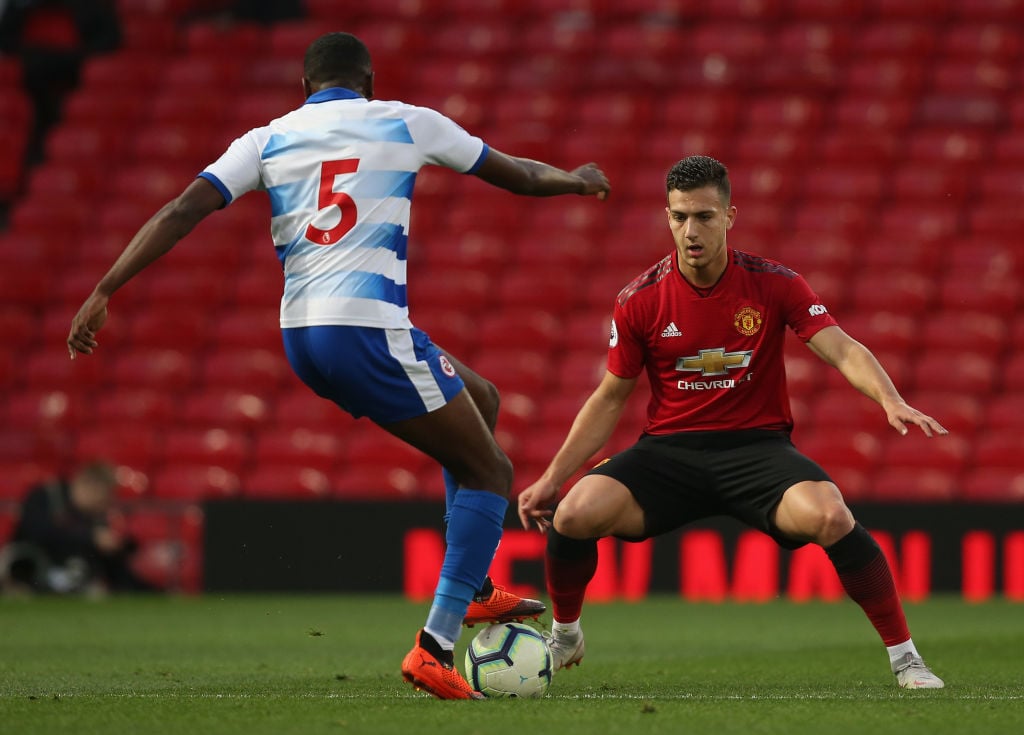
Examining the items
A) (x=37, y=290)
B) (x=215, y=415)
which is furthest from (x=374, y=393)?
(x=37, y=290)

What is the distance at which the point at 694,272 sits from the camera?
5.58 m

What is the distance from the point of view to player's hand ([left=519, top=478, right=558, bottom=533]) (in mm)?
5281

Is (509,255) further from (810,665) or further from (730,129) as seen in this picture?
(810,665)

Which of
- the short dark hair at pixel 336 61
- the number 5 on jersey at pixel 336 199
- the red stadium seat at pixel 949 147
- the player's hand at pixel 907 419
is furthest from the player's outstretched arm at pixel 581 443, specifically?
the red stadium seat at pixel 949 147

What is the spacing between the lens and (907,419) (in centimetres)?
484

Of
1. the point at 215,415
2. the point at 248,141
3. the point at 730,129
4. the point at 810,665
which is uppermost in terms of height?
the point at 730,129

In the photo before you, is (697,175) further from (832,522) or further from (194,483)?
(194,483)

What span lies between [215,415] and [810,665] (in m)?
7.78

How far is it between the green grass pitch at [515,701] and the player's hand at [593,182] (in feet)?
5.24

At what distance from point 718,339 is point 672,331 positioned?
0.16 metres

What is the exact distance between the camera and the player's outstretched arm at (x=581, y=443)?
17.4 ft

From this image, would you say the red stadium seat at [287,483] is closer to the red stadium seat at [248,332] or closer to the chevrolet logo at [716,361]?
the red stadium seat at [248,332]

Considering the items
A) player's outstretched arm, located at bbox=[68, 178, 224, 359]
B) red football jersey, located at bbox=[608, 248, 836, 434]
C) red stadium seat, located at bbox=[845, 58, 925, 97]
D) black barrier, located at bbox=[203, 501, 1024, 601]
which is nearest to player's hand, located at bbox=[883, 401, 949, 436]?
red football jersey, located at bbox=[608, 248, 836, 434]

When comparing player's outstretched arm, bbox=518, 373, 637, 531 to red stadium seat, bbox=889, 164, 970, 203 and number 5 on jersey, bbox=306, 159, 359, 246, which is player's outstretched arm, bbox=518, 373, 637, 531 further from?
red stadium seat, bbox=889, 164, 970, 203
